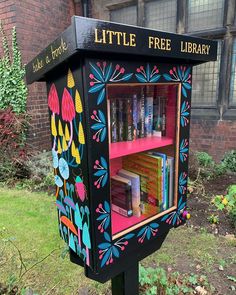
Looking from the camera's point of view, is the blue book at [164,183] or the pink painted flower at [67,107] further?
the blue book at [164,183]

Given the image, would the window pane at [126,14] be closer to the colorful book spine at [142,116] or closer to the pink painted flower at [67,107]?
the colorful book spine at [142,116]

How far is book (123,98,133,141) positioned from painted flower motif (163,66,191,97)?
242mm

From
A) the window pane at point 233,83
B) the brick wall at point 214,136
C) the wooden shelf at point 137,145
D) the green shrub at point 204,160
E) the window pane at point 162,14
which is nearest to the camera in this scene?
the wooden shelf at point 137,145

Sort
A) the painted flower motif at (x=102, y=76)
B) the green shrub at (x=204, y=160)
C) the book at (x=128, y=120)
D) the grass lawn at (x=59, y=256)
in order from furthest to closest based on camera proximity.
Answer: the green shrub at (x=204, y=160), the grass lawn at (x=59, y=256), the book at (x=128, y=120), the painted flower motif at (x=102, y=76)

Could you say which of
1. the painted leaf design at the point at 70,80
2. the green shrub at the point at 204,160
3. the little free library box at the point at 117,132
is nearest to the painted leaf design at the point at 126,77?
the little free library box at the point at 117,132

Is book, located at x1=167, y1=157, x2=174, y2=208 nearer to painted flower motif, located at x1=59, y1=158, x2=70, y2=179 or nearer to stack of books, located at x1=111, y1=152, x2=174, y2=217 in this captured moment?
stack of books, located at x1=111, y1=152, x2=174, y2=217

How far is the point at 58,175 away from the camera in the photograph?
4.66ft

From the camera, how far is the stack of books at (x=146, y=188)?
1425mm

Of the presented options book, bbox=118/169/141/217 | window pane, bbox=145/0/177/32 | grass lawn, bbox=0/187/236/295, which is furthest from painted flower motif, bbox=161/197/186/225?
window pane, bbox=145/0/177/32

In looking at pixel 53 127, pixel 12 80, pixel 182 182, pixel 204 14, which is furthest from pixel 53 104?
pixel 204 14

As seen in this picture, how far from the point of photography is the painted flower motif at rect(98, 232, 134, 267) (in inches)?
43.9

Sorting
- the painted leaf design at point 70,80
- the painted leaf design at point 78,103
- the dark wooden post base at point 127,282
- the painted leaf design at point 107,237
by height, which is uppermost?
the painted leaf design at point 70,80

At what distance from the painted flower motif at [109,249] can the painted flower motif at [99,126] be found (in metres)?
0.45

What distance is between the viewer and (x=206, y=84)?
5.09 meters
